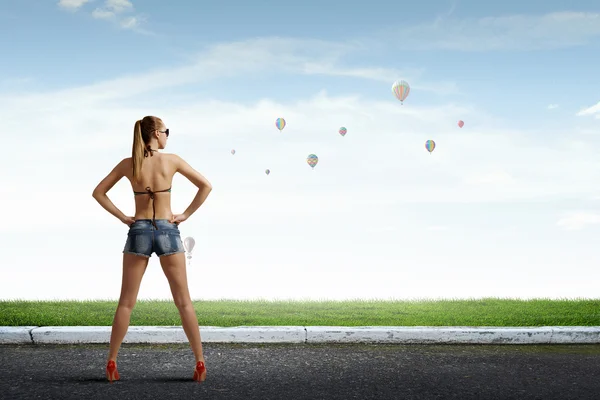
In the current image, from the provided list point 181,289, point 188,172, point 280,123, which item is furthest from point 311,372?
point 280,123

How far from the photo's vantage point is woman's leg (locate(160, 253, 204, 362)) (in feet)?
17.4

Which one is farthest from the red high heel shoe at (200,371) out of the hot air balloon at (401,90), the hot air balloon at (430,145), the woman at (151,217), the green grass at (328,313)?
the hot air balloon at (430,145)

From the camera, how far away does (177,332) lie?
7.37 meters

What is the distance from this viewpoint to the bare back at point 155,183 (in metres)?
5.33

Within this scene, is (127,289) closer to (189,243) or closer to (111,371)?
(111,371)

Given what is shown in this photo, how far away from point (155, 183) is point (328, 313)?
16.6ft

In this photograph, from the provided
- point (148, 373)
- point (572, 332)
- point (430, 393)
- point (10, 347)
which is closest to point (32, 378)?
point (148, 373)

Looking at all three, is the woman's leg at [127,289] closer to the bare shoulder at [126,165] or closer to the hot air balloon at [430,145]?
the bare shoulder at [126,165]

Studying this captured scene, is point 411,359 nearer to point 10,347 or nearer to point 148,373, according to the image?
point 148,373

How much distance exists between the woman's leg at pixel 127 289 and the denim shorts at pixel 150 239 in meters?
0.10

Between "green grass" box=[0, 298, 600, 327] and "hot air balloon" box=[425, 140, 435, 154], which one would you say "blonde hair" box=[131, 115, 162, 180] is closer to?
"green grass" box=[0, 298, 600, 327]

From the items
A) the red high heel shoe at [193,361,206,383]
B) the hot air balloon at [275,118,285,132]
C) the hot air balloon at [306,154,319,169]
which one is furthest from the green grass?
the hot air balloon at [306,154,319,169]

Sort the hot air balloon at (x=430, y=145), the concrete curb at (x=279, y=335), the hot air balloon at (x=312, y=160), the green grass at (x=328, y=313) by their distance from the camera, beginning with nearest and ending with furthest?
the concrete curb at (x=279, y=335), the green grass at (x=328, y=313), the hot air balloon at (x=430, y=145), the hot air balloon at (x=312, y=160)

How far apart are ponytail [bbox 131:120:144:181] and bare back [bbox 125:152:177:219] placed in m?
0.04
